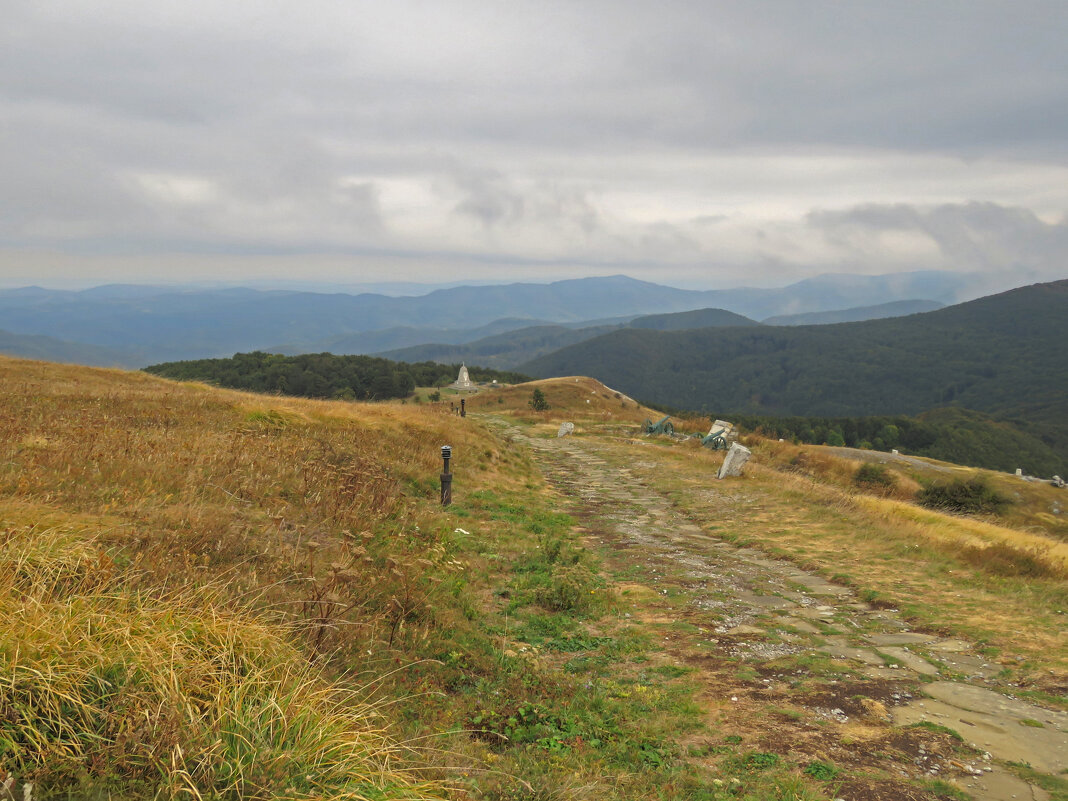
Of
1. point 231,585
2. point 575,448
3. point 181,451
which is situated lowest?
point 575,448

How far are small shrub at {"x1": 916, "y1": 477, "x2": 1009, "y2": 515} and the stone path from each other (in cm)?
1752

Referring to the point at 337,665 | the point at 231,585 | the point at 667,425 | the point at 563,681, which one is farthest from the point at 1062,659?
the point at 667,425

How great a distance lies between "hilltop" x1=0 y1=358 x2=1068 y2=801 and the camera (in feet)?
9.96

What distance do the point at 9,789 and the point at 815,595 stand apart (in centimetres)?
947

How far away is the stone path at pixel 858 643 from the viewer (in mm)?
4605

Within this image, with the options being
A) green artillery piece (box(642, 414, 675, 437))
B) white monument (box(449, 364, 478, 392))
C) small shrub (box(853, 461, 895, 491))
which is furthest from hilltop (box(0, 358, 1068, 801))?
white monument (box(449, 364, 478, 392))

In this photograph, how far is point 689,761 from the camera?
14.7 ft

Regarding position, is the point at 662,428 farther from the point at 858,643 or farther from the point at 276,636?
the point at 276,636

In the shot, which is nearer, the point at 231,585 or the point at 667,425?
the point at 231,585

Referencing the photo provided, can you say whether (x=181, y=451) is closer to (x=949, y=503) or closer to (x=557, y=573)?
(x=557, y=573)

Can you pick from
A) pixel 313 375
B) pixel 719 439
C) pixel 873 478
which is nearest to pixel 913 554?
pixel 719 439

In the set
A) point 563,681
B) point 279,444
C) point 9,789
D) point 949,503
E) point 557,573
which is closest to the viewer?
point 9,789

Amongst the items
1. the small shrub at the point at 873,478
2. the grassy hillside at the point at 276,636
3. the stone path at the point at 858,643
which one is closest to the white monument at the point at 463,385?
the small shrub at the point at 873,478

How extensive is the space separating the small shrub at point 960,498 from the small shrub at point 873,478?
1.49 meters
